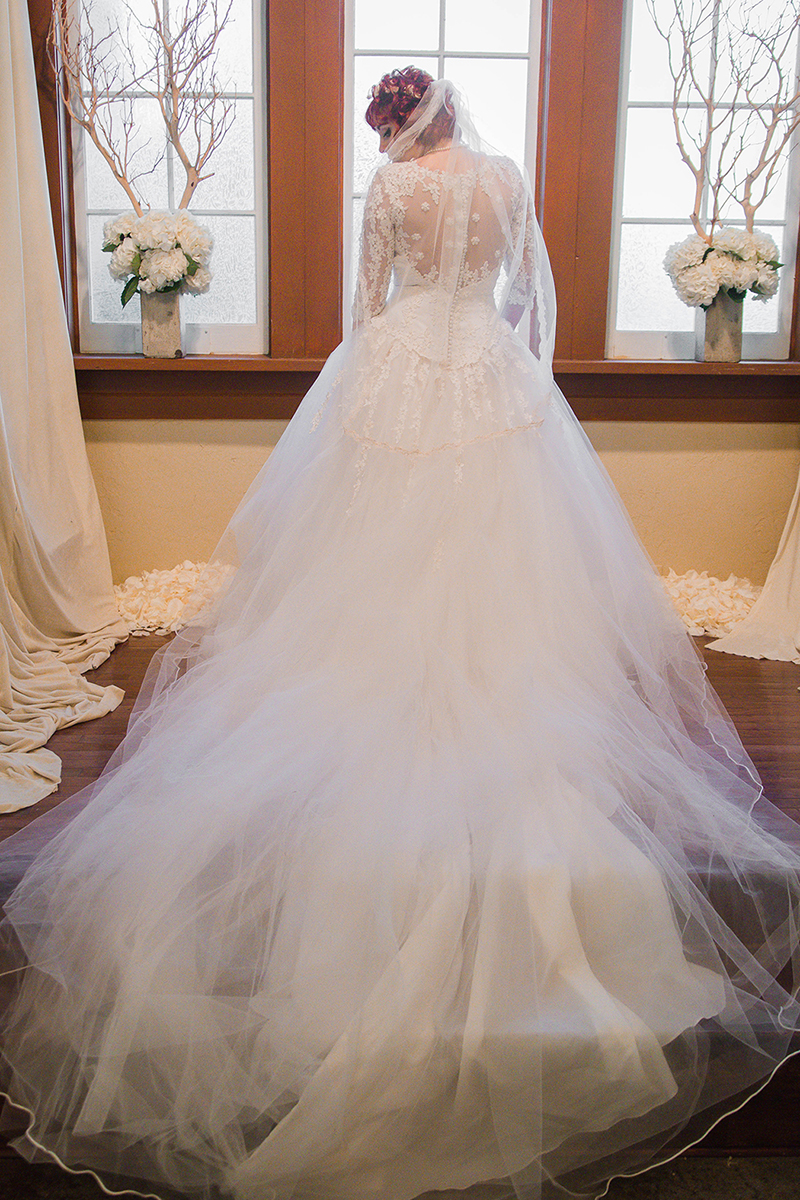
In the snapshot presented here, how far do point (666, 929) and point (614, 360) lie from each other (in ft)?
8.29

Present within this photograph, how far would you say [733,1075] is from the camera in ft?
4.74

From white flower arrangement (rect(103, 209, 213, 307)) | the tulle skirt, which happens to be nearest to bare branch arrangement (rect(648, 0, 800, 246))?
white flower arrangement (rect(103, 209, 213, 307))

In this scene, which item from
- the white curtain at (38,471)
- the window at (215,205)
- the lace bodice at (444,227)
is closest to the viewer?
the lace bodice at (444,227)

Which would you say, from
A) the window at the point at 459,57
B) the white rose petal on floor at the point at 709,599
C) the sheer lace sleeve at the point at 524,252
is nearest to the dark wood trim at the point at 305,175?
the window at the point at 459,57

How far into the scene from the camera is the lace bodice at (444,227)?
2.28 metres

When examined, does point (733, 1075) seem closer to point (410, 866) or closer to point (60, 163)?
point (410, 866)

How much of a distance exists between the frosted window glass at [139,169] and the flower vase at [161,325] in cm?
43

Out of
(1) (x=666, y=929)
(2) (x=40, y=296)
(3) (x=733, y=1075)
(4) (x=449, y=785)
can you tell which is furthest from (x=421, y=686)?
(2) (x=40, y=296)

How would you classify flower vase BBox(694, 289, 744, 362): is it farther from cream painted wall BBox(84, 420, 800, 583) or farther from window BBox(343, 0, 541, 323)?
window BBox(343, 0, 541, 323)

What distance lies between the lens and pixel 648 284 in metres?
3.67

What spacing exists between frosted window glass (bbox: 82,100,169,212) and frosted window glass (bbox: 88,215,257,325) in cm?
8

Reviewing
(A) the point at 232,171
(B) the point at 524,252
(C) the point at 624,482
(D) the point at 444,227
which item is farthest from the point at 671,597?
(A) the point at 232,171

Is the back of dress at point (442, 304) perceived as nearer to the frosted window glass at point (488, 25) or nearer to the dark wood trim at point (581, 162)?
the dark wood trim at point (581, 162)

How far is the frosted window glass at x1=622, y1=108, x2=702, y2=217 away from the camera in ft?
11.6
